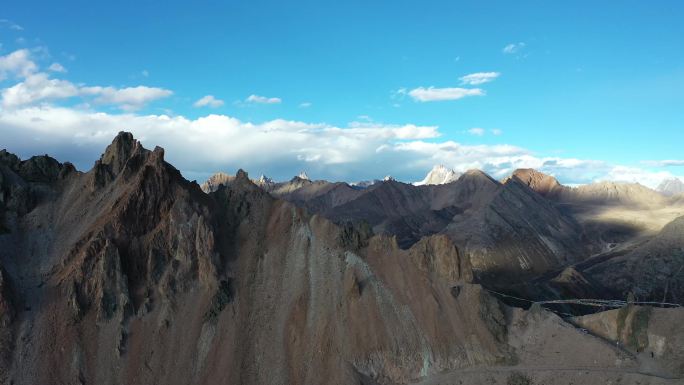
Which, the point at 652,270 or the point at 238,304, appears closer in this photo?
the point at 238,304

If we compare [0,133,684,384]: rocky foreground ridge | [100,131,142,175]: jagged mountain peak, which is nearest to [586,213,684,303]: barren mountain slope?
[0,133,684,384]: rocky foreground ridge

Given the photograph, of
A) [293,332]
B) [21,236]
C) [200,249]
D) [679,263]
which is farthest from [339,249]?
[679,263]

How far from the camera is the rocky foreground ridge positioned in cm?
6869

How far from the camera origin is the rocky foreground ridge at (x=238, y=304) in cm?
6869

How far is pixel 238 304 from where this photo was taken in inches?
3024

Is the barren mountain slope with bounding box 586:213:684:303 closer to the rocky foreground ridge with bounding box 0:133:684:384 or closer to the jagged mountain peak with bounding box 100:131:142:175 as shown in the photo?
the rocky foreground ridge with bounding box 0:133:684:384

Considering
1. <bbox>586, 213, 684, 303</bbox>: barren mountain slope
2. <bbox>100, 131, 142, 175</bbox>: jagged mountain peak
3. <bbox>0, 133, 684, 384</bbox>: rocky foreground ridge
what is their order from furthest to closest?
<bbox>586, 213, 684, 303</bbox>: barren mountain slope
<bbox>100, 131, 142, 175</bbox>: jagged mountain peak
<bbox>0, 133, 684, 384</bbox>: rocky foreground ridge

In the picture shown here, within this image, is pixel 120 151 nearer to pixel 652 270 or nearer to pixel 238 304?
pixel 238 304

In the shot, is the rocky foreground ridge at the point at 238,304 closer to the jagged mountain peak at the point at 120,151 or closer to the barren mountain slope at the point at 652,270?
the jagged mountain peak at the point at 120,151

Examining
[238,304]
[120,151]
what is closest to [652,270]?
[238,304]

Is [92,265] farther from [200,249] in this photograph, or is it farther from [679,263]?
[679,263]

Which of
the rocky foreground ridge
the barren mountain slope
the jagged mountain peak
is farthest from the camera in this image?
the barren mountain slope

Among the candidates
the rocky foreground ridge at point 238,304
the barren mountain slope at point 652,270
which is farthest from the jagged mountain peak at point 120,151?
the barren mountain slope at point 652,270

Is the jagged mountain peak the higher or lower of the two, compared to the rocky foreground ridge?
higher
